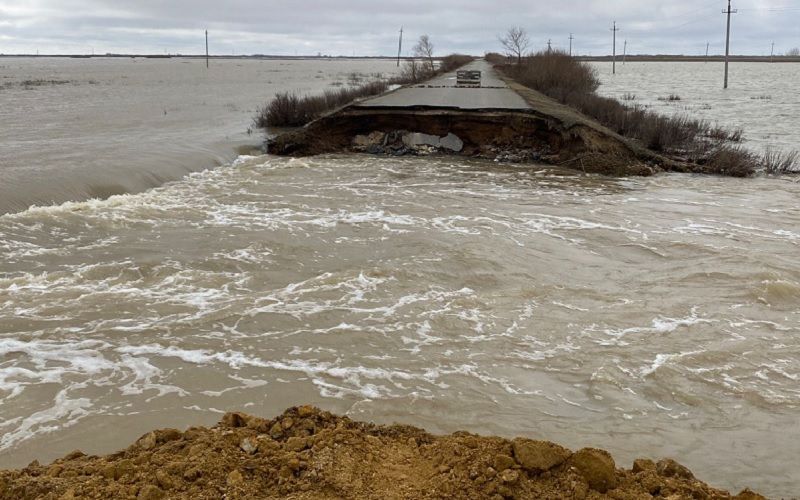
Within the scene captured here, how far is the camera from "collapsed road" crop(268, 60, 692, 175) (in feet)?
66.7

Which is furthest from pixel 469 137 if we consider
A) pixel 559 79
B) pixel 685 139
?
pixel 559 79

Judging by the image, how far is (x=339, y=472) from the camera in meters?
3.93

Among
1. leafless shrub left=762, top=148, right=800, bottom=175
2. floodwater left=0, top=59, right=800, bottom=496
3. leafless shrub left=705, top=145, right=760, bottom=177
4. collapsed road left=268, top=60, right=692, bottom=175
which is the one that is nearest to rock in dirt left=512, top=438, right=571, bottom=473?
floodwater left=0, top=59, right=800, bottom=496

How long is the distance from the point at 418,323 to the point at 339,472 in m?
4.07

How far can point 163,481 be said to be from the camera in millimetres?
3752

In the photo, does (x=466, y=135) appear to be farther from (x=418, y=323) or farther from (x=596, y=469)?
(x=596, y=469)

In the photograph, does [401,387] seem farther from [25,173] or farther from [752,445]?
[25,173]

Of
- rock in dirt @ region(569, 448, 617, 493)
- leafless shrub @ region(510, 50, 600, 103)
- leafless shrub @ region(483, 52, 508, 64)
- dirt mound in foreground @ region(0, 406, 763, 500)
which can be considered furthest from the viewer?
Result: leafless shrub @ region(483, 52, 508, 64)

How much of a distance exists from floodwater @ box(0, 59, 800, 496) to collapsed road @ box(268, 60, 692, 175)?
20.8 feet

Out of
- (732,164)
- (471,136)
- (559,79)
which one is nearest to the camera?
(732,164)

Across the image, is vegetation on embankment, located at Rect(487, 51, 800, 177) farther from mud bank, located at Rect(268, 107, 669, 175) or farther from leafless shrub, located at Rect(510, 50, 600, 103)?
mud bank, located at Rect(268, 107, 669, 175)

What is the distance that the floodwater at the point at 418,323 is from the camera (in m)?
5.78

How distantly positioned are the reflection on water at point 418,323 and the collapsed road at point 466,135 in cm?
646

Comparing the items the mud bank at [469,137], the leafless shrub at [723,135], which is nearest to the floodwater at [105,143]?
the mud bank at [469,137]
